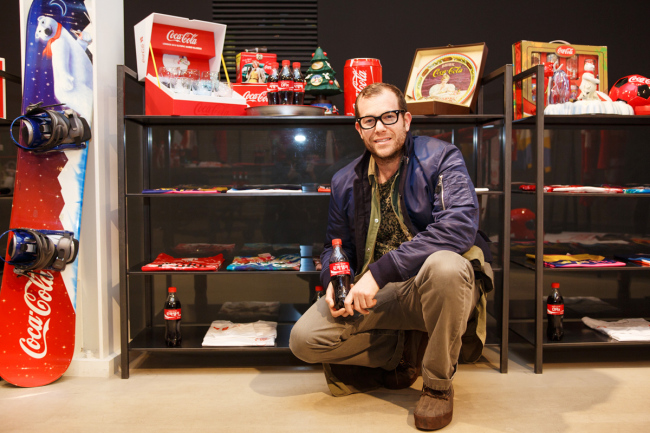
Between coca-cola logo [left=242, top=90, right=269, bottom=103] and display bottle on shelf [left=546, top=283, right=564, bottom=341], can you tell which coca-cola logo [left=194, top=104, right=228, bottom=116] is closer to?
coca-cola logo [left=242, top=90, right=269, bottom=103]

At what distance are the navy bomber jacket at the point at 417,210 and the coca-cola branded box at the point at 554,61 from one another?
3.21ft

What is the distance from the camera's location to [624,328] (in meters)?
3.13

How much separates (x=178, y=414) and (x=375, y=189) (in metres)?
1.38

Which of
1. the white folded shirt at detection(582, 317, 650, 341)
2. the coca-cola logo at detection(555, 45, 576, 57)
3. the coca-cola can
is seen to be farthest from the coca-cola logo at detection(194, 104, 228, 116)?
the white folded shirt at detection(582, 317, 650, 341)

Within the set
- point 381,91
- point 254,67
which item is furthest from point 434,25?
point 381,91

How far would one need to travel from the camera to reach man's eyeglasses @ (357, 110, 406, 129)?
95.2 inches

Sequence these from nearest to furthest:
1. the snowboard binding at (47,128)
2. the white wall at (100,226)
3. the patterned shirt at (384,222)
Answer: the patterned shirt at (384,222)
the snowboard binding at (47,128)
the white wall at (100,226)

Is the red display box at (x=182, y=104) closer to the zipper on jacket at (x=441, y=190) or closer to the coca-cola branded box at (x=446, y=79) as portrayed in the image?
the coca-cola branded box at (x=446, y=79)

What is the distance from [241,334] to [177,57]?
63.6 inches

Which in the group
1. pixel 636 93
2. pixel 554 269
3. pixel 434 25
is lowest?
pixel 554 269

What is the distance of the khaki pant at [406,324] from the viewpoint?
214 cm

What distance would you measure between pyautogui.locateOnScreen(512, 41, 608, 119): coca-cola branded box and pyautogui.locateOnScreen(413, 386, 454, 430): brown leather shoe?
174cm

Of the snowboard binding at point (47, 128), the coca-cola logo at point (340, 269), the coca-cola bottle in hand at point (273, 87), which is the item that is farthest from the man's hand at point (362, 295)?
the snowboard binding at point (47, 128)

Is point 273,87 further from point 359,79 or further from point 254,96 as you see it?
point 359,79
